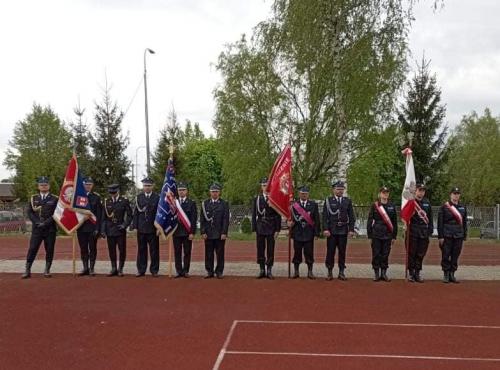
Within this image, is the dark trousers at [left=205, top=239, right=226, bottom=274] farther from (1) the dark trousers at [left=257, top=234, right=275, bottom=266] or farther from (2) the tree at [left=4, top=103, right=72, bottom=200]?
(2) the tree at [left=4, top=103, right=72, bottom=200]

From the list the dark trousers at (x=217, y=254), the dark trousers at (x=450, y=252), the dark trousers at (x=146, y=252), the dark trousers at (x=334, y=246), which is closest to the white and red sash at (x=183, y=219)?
the dark trousers at (x=217, y=254)

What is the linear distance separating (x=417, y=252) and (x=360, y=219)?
1394 cm

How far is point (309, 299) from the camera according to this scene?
9773mm

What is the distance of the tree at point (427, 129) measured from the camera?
31.7 meters

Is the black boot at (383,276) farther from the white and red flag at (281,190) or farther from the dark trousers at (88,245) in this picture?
the dark trousers at (88,245)

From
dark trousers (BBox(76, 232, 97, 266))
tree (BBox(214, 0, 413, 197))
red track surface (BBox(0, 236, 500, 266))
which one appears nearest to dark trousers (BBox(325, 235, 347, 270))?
red track surface (BBox(0, 236, 500, 266))

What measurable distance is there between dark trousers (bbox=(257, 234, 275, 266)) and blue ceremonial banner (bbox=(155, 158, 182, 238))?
5.91ft

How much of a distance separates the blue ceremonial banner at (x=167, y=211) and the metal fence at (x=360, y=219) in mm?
13064

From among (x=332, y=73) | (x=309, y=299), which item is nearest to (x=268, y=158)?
(x=332, y=73)

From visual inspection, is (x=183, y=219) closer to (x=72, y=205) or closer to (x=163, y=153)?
(x=72, y=205)

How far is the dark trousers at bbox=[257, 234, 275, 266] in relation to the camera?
12.2 metres

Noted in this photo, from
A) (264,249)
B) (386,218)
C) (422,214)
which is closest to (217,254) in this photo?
(264,249)

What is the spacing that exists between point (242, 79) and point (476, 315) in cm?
1992

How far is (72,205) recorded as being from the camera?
Result: 1223 centimetres
